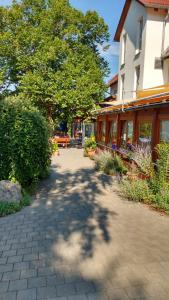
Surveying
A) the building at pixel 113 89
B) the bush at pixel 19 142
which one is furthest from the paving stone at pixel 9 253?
the building at pixel 113 89

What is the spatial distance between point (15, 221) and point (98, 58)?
20.7 meters

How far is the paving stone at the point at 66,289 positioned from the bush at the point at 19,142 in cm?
424

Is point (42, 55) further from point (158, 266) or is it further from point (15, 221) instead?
point (158, 266)

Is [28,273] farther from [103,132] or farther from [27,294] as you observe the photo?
[103,132]

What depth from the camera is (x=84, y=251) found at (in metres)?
4.11

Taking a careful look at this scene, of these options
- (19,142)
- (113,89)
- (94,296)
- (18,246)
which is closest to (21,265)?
(18,246)

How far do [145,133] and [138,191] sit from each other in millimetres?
3639

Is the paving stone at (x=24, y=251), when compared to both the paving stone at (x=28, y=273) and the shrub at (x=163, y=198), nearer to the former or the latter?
the paving stone at (x=28, y=273)

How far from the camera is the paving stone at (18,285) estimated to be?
3184mm

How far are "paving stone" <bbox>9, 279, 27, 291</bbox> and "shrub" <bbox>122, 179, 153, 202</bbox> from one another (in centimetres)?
411

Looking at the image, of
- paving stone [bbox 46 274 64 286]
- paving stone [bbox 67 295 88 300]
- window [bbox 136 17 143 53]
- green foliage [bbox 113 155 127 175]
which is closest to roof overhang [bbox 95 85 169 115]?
green foliage [bbox 113 155 127 175]

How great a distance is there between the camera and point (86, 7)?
21.9m

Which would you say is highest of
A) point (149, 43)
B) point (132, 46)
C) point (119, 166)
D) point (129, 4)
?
point (129, 4)

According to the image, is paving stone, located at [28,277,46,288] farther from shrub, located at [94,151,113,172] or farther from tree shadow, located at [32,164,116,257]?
shrub, located at [94,151,113,172]
